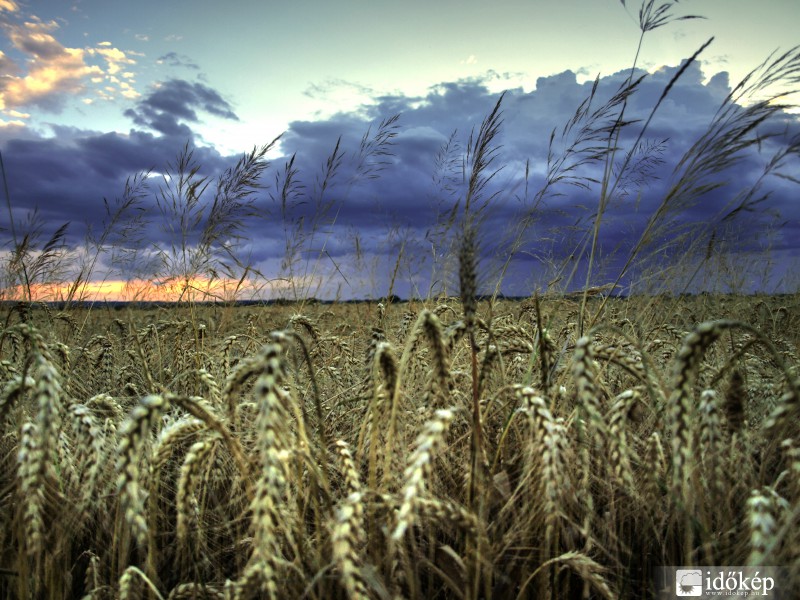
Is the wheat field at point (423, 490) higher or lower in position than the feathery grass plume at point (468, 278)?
lower

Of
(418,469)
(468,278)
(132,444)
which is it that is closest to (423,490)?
(418,469)

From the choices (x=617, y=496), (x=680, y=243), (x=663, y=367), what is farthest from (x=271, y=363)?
(x=680, y=243)

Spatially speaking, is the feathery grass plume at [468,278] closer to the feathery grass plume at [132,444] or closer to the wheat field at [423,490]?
the wheat field at [423,490]

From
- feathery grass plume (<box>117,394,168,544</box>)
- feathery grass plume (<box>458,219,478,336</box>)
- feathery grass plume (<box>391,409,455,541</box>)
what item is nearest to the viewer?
feathery grass plume (<box>391,409,455,541</box>)

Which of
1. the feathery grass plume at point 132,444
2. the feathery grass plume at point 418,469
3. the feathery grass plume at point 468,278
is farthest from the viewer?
the feathery grass plume at point 468,278

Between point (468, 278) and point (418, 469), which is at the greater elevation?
point (468, 278)

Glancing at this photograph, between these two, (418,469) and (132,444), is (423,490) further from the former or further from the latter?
(132,444)

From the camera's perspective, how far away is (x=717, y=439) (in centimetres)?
140

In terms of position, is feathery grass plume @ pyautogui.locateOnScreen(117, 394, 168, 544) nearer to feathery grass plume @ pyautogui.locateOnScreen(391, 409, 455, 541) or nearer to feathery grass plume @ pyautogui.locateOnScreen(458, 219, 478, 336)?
feathery grass plume @ pyautogui.locateOnScreen(391, 409, 455, 541)

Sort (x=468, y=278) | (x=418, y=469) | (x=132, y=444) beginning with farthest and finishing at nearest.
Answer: (x=468, y=278)
(x=132, y=444)
(x=418, y=469)

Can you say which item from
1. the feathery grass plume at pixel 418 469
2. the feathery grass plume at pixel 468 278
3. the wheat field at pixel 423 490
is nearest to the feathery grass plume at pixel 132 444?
the wheat field at pixel 423 490

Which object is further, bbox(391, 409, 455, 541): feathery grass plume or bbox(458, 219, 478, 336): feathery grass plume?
bbox(458, 219, 478, 336): feathery grass plume

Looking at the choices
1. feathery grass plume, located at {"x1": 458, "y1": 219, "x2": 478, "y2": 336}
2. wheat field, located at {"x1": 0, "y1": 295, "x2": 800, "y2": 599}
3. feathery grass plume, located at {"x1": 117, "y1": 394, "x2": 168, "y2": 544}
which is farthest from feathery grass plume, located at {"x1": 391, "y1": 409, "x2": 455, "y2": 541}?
feathery grass plume, located at {"x1": 117, "y1": 394, "x2": 168, "y2": 544}

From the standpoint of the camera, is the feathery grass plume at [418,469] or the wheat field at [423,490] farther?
the wheat field at [423,490]
